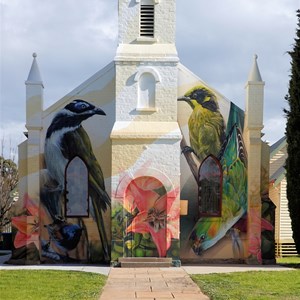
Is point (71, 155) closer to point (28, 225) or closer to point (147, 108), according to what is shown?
point (28, 225)

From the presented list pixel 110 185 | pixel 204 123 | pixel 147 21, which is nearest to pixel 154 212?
pixel 110 185

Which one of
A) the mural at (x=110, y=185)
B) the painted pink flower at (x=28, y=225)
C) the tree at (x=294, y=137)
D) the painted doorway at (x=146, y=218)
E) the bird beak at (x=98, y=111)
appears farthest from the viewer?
the bird beak at (x=98, y=111)

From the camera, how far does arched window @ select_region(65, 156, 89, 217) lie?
26.3m

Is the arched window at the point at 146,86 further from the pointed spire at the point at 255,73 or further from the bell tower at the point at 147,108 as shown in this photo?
the pointed spire at the point at 255,73

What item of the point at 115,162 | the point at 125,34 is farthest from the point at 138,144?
the point at 125,34

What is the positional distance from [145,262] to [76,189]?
4.51 metres

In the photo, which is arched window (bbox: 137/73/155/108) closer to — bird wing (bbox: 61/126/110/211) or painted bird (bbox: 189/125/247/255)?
bird wing (bbox: 61/126/110/211)

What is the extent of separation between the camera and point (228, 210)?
26.4 meters

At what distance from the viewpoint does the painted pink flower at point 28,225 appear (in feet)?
84.8

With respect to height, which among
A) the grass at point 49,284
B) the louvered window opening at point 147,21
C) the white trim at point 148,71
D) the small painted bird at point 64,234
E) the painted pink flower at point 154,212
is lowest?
the grass at point 49,284

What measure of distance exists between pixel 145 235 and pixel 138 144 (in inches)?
143

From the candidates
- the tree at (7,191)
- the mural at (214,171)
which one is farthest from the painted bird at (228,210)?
the tree at (7,191)

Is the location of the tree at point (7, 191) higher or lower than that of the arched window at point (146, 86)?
lower

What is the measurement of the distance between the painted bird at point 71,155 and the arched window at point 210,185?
157 inches
